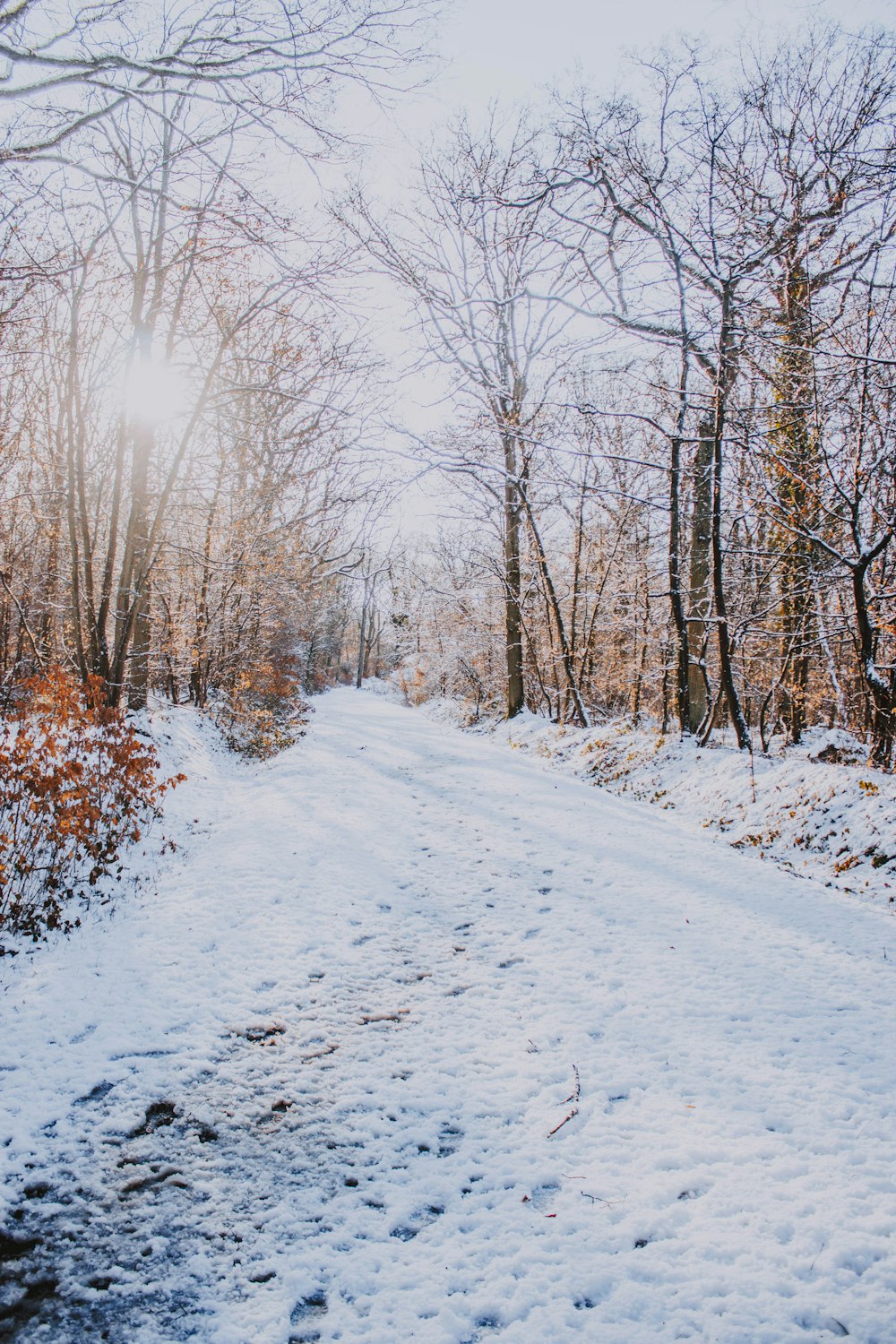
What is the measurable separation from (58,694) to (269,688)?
11.7 metres

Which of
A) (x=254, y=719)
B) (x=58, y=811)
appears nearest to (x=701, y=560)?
(x=254, y=719)

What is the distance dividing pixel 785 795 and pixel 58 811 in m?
7.13

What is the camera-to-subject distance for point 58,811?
4867 millimetres

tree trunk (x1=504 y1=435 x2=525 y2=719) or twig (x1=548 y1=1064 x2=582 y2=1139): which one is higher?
tree trunk (x1=504 y1=435 x2=525 y2=719)

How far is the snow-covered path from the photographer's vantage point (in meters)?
1.89

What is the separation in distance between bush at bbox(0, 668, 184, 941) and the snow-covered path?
0.48 meters

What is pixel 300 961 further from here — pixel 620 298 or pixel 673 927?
pixel 620 298

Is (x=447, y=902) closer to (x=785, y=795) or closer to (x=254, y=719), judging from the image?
(x=785, y=795)

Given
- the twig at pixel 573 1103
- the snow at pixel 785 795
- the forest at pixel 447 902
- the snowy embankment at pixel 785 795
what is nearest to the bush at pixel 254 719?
the forest at pixel 447 902

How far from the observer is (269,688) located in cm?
1697

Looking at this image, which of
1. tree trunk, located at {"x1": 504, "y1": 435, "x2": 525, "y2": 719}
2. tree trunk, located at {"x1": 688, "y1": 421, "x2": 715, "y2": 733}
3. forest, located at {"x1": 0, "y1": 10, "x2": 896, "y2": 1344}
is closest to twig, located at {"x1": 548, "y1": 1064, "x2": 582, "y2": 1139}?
forest, located at {"x1": 0, "y1": 10, "x2": 896, "y2": 1344}

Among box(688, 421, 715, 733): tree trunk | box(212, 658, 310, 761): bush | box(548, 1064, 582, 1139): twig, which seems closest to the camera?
box(548, 1064, 582, 1139): twig

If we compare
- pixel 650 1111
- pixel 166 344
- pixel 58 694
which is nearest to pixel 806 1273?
pixel 650 1111

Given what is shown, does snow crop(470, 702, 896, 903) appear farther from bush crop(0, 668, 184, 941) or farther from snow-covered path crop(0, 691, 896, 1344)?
bush crop(0, 668, 184, 941)
